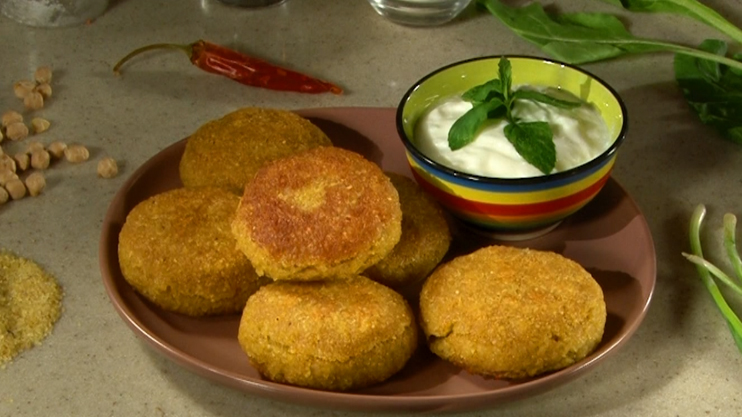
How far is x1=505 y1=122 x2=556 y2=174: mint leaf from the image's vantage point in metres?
1.62

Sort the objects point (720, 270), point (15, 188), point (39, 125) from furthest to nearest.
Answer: point (39, 125)
point (15, 188)
point (720, 270)

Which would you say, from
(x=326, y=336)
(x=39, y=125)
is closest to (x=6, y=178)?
(x=39, y=125)

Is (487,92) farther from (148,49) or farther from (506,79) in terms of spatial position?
(148,49)

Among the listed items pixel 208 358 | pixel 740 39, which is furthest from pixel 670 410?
pixel 740 39

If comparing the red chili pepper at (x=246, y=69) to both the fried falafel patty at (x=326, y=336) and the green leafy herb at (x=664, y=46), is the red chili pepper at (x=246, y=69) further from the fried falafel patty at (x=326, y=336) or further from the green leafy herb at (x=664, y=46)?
the fried falafel patty at (x=326, y=336)

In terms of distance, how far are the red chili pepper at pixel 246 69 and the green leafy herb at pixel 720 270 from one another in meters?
0.93

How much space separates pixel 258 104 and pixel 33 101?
0.54 meters

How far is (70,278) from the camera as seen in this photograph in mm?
1820

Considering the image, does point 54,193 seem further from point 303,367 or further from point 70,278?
point 303,367

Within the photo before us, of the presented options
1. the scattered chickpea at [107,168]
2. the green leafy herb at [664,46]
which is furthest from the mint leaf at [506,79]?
the scattered chickpea at [107,168]

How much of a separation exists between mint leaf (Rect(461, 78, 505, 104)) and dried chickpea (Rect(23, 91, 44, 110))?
1.12 meters

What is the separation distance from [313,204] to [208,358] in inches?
11.8

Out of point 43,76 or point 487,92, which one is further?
point 43,76

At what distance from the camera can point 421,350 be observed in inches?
60.6
